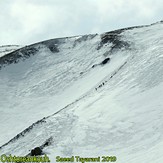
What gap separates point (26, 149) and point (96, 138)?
524cm

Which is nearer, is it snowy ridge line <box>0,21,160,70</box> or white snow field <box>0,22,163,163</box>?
white snow field <box>0,22,163,163</box>

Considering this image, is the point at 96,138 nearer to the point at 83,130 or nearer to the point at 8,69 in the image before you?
the point at 83,130

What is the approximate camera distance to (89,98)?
32.8 metres

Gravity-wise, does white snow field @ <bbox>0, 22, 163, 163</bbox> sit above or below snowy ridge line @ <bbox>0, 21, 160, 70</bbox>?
below

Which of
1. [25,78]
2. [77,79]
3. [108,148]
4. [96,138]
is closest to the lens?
[108,148]

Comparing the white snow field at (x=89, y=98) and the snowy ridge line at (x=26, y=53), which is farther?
the snowy ridge line at (x=26, y=53)

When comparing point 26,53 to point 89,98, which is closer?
point 89,98

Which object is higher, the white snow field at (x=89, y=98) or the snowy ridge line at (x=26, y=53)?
the snowy ridge line at (x=26, y=53)

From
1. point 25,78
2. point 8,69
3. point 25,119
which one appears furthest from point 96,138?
point 8,69

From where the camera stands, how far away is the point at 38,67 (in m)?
51.1

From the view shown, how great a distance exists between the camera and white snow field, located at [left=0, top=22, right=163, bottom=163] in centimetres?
2333

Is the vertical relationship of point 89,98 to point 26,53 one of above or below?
below

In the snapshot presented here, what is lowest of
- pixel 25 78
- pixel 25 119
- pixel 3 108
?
pixel 25 119

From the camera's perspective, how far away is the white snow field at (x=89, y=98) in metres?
23.3
